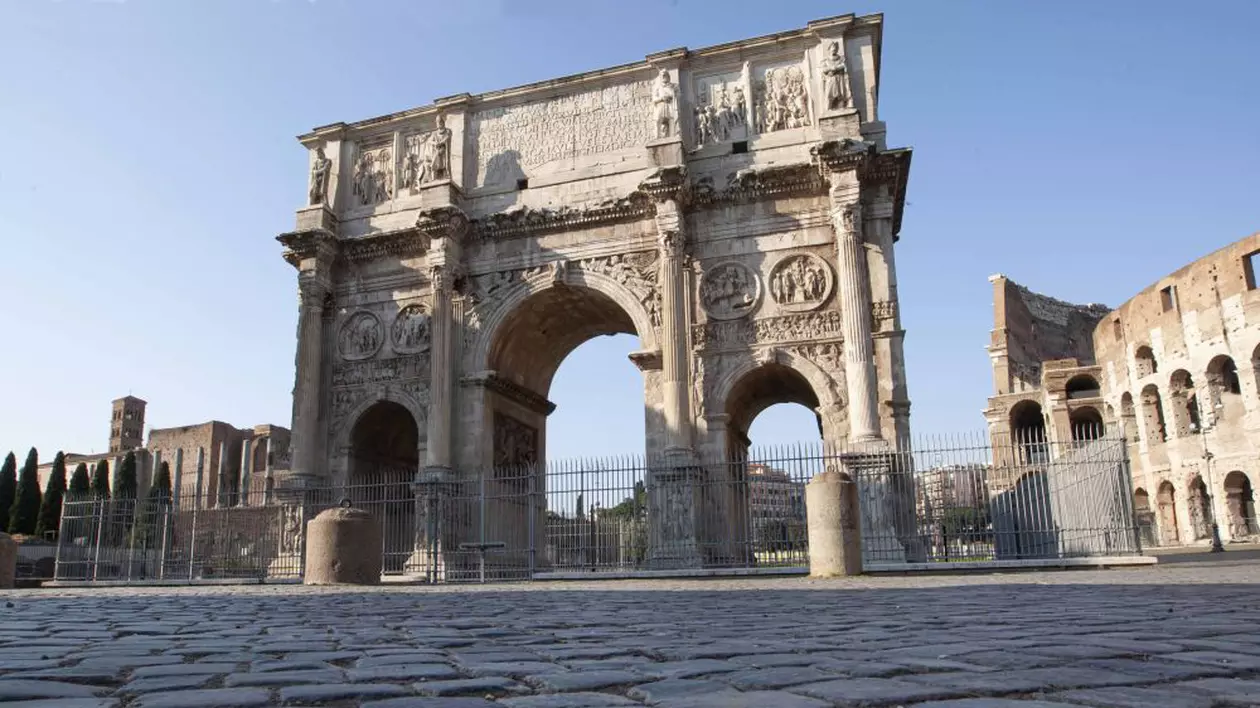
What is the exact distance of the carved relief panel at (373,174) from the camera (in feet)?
67.3

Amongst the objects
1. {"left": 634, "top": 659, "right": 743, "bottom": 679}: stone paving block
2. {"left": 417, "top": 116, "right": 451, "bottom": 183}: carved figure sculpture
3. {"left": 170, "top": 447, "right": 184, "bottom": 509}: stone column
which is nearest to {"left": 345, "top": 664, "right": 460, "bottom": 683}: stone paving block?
{"left": 634, "top": 659, "right": 743, "bottom": 679}: stone paving block

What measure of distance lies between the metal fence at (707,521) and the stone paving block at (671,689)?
1141cm

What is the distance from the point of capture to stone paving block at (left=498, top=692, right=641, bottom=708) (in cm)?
219

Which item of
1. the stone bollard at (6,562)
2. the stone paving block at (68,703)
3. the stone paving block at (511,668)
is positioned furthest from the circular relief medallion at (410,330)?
the stone paving block at (68,703)

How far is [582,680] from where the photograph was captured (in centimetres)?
260

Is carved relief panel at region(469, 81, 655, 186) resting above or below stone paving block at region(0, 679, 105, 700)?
above

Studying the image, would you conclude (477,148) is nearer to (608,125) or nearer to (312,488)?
(608,125)

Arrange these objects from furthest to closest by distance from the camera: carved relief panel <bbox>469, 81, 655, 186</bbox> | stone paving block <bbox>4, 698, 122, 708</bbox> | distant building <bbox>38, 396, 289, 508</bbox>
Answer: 1. distant building <bbox>38, 396, 289, 508</bbox>
2. carved relief panel <bbox>469, 81, 655, 186</bbox>
3. stone paving block <bbox>4, 698, 122, 708</bbox>

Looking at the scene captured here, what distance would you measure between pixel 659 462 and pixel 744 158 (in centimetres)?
605

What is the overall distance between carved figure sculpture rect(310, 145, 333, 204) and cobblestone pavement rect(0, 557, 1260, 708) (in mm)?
15422

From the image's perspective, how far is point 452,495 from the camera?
17.5 metres

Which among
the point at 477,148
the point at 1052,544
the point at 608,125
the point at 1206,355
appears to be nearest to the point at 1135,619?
Answer: the point at 1052,544

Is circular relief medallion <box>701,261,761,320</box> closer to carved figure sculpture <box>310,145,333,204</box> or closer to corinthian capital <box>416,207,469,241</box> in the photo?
corinthian capital <box>416,207,469,241</box>

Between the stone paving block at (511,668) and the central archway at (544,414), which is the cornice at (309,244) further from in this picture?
the stone paving block at (511,668)
